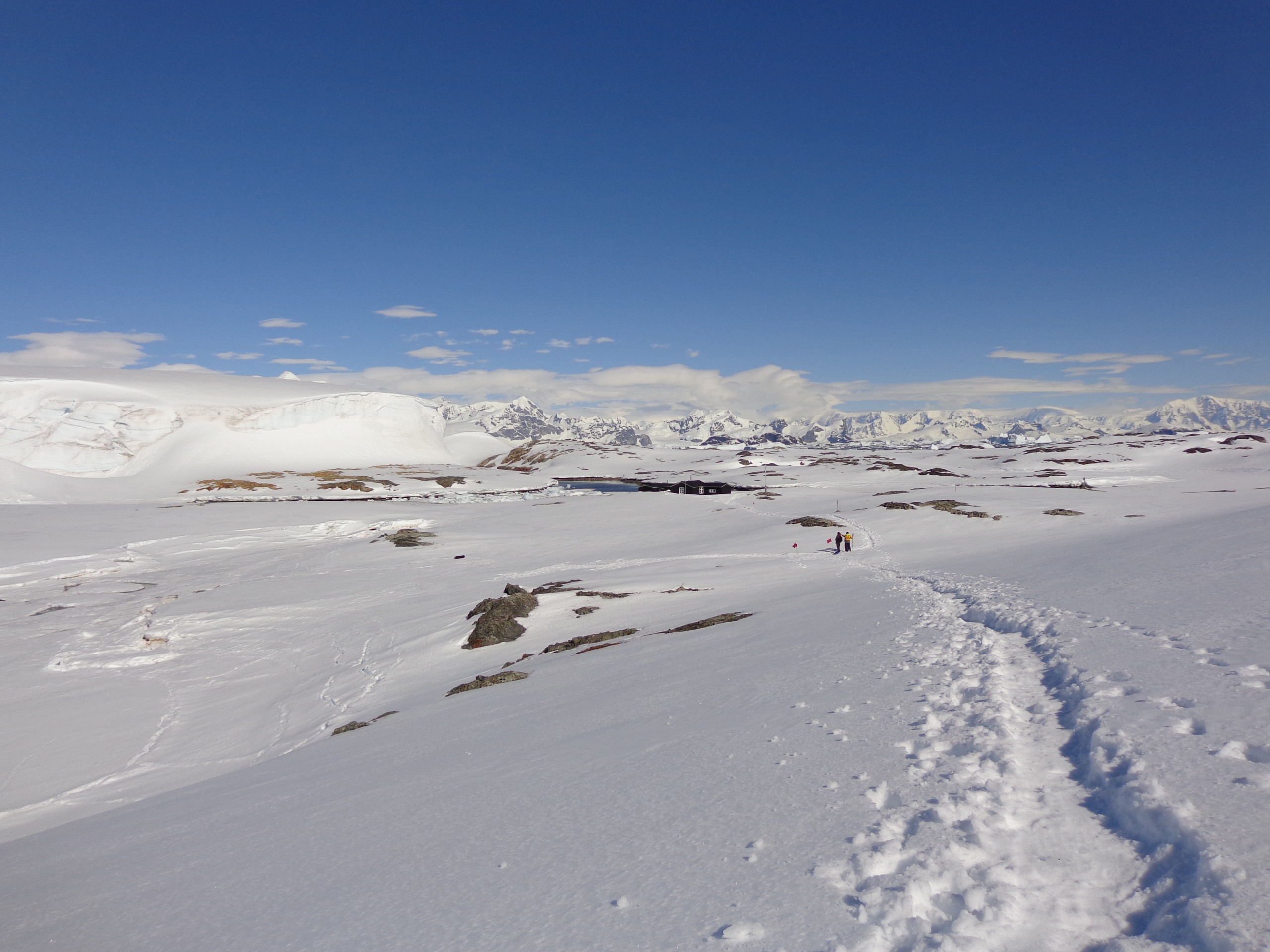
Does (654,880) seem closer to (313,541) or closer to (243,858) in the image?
(243,858)

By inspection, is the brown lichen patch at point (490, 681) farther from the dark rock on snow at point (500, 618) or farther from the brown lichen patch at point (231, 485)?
the brown lichen patch at point (231, 485)

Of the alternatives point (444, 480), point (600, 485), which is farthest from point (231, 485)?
point (600, 485)

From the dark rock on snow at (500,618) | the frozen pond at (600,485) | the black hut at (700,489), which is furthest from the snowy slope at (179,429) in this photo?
the dark rock on snow at (500,618)

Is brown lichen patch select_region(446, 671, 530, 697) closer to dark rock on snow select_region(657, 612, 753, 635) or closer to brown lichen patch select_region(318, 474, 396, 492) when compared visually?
dark rock on snow select_region(657, 612, 753, 635)

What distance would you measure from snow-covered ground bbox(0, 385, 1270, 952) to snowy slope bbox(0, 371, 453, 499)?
83.6 metres

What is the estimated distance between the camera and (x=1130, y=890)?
429 cm

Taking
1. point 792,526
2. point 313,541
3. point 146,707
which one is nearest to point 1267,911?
point 146,707

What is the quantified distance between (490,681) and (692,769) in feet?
31.0

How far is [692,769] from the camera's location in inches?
282

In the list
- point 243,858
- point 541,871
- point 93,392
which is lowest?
point 243,858

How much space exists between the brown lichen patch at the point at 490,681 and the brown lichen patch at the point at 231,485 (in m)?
92.7

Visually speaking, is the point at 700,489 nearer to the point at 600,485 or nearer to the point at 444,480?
the point at 600,485

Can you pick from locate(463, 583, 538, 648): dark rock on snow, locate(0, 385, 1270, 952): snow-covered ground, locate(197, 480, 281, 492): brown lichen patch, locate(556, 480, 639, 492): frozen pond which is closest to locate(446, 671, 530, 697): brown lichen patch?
locate(0, 385, 1270, 952): snow-covered ground

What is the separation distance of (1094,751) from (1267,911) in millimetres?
2543
